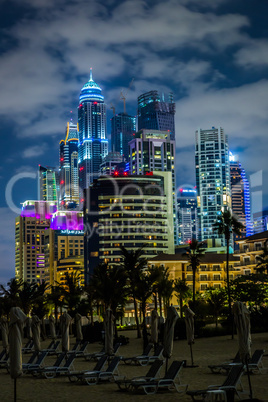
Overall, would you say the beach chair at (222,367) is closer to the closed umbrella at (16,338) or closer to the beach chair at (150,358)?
the beach chair at (150,358)

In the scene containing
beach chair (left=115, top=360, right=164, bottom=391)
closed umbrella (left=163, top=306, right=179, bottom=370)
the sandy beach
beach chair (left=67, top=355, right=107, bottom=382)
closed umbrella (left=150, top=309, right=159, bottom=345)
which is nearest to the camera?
the sandy beach

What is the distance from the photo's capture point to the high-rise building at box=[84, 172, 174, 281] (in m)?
167

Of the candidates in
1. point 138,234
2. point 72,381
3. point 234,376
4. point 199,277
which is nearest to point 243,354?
point 234,376

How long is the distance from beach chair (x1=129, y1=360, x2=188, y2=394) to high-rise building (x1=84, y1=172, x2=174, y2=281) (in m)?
145

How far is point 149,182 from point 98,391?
153 meters

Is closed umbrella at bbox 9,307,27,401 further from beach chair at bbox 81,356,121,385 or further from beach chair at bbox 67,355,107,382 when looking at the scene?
beach chair at bbox 67,355,107,382

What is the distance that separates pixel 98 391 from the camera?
2042cm

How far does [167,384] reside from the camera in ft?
62.1

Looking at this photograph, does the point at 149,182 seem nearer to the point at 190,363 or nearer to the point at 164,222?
the point at 164,222

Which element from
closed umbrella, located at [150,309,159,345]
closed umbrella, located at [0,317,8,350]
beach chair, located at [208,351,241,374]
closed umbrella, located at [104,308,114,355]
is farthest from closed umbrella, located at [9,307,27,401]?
closed umbrella, located at [0,317,8,350]

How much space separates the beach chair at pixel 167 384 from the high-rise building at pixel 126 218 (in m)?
145

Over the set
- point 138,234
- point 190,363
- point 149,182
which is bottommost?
point 190,363

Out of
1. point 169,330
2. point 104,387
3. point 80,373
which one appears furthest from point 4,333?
point 104,387

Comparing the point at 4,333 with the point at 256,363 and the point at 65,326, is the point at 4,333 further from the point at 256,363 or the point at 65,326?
the point at 256,363
